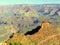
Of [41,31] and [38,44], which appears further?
[41,31]

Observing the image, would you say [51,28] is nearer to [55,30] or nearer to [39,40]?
[55,30]

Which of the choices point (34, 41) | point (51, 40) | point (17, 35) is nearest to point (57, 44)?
point (51, 40)

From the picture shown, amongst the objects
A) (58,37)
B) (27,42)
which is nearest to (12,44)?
(27,42)

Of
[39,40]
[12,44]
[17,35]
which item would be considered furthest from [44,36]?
[12,44]

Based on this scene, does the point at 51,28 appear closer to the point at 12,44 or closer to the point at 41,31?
the point at 41,31

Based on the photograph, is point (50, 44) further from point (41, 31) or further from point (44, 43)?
point (41, 31)

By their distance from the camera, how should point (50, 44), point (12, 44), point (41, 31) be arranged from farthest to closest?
point (41, 31) < point (50, 44) < point (12, 44)

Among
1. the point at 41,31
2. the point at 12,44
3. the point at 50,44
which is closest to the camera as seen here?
the point at 12,44

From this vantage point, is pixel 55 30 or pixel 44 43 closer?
pixel 44 43
